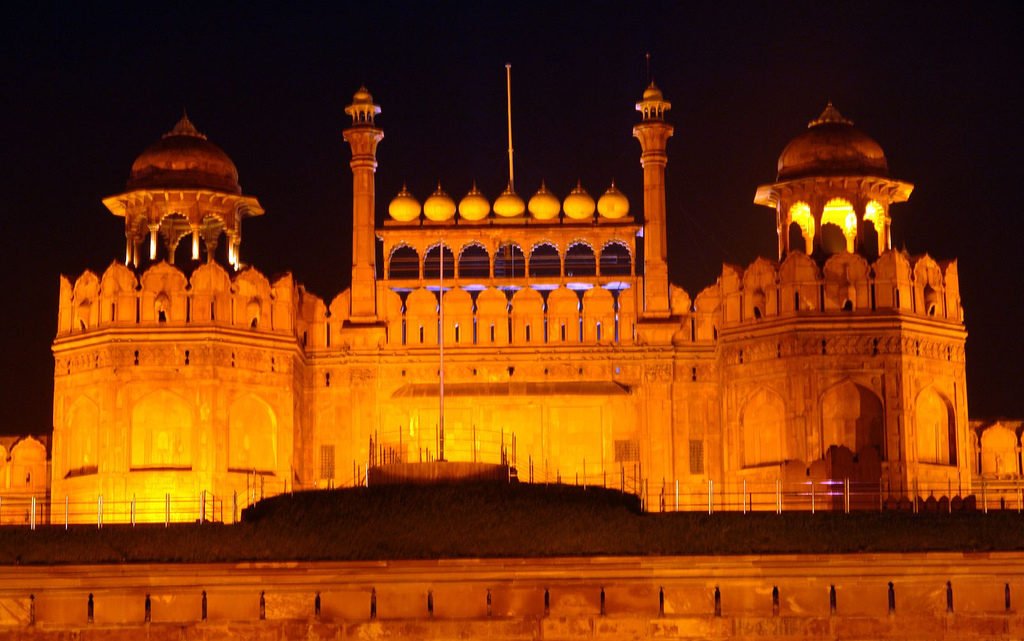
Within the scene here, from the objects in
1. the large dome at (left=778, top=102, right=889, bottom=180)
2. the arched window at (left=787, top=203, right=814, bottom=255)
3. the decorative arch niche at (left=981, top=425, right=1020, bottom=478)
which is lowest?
the decorative arch niche at (left=981, top=425, right=1020, bottom=478)

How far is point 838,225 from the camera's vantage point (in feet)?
193

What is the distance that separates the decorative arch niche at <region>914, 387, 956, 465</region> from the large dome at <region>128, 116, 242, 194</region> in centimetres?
1713

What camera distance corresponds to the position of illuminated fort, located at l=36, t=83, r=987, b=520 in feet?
177

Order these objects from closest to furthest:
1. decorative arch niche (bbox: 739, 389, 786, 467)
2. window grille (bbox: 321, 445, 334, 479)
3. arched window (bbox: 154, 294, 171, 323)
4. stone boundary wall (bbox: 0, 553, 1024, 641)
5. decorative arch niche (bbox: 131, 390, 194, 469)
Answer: stone boundary wall (bbox: 0, 553, 1024, 641), decorative arch niche (bbox: 131, 390, 194, 469), decorative arch niche (bbox: 739, 389, 786, 467), arched window (bbox: 154, 294, 171, 323), window grille (bbox: 321, 445, 334, 479)

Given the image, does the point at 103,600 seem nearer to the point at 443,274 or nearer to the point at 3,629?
the point at 3,629

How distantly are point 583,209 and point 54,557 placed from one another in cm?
1888

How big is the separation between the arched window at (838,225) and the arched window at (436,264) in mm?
9170

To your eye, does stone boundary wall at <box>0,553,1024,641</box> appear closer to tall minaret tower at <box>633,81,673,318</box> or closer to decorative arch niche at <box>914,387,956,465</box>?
decorative arch niche at <box>914,387,956,465</box>

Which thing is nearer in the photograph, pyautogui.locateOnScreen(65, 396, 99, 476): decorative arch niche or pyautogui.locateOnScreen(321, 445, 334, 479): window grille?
pyautogui.locateOnScreen(65, 396, 99, 476): decorative arch niche

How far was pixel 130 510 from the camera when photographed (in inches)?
2080

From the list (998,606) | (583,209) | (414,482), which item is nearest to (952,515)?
(998,606)

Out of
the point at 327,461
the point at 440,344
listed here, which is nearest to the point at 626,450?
the point at 440,344

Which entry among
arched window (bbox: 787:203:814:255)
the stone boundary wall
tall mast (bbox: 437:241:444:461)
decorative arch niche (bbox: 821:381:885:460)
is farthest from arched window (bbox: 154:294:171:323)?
decorative arch niche (bbox: 821:381:885:460)

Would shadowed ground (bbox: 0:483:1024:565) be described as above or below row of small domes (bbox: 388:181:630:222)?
below
